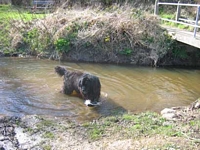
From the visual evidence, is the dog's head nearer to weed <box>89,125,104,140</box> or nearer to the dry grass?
weed <box>89,125,104,140</box>

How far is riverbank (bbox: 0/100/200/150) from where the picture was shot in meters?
5.04

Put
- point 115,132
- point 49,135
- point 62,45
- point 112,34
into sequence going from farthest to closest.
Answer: point 112,34, point 62,45, point 115,132, point 49,135

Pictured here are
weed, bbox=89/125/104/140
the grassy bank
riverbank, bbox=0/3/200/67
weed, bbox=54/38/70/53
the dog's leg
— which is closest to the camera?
the grassy bank

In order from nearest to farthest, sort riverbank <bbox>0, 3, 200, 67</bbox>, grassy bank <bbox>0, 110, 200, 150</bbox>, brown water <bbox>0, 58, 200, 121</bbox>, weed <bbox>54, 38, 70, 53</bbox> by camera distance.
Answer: grassy bank <bbox>0, 110, 200, 150</bbox> → brown water <bbox>0, 58, 200, 121</bbox> → riverbank <bbox>0, 3, 200, 67</bbox> → weed <bbox>54, 38, 70, 53</bbox>

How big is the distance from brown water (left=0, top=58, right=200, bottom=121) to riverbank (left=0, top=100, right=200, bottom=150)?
31.4 inches

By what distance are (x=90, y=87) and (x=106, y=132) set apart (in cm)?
206

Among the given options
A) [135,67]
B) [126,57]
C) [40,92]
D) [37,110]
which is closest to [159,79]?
[135,67]

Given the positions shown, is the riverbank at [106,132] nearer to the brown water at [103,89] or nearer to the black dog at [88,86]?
the brown water at [103,89]

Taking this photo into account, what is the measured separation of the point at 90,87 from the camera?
7469 mm

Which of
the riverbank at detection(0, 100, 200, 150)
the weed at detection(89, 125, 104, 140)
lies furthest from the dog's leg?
the weed at detection(89, 125, 104, 140)

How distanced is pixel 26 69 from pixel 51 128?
19.6ft

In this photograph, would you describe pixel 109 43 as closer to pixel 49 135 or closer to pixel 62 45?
pixel 62 45

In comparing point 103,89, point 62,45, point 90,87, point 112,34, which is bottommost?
point 103,89

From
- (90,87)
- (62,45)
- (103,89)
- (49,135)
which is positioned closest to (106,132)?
(49,135)
